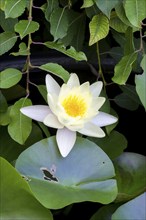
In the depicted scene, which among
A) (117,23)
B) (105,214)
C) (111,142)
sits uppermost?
(117,23)

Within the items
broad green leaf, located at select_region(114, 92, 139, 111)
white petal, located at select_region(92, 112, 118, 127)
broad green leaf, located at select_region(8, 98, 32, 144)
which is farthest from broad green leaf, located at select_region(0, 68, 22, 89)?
broad green leaf, located at select_region(114, 92, 139, 111)

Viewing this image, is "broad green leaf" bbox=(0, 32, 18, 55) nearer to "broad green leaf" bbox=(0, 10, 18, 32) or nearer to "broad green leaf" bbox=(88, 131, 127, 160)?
"broad green leaf" bbox=(0, 10, 18, 32)

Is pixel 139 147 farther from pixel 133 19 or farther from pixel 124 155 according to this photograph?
pixel 133 19

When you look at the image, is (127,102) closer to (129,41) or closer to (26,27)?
(129,41)

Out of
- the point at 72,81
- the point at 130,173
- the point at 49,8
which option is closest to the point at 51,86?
the point at 72,81

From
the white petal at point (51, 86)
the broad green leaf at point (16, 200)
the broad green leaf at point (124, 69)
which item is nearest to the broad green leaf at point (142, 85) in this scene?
the broad green leaf at point (124, 69)

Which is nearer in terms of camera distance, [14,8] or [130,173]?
[14,8]
